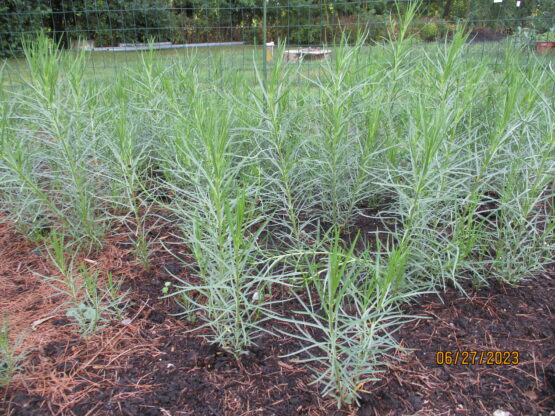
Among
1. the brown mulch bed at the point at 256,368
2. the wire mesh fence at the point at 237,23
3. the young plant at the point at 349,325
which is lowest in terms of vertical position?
the brown mulch bed at the point at 256,368

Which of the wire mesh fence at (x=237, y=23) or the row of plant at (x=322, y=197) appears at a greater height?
the wire mesh fence at (x=237, y=23)

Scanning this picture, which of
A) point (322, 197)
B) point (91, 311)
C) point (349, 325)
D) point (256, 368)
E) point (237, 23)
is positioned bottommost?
point (256, 368)

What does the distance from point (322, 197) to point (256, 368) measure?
1.09 meters

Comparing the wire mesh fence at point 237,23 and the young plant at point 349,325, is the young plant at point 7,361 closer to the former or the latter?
the young plant at point 349,325

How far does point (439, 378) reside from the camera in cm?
179

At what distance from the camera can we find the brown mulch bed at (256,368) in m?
1.69

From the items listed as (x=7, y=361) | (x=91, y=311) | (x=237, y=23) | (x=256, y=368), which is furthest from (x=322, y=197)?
(x=237, y=23)

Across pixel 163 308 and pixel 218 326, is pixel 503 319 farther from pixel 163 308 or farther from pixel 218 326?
pixel 163 308

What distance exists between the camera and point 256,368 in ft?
6.06

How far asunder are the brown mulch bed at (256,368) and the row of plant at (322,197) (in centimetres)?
8

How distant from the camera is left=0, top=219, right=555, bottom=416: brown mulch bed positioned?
169 centimetres
